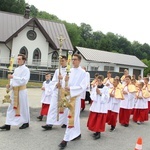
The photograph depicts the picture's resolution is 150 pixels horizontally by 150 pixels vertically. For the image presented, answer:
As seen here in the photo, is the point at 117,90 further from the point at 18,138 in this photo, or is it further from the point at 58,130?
the point at 18,138

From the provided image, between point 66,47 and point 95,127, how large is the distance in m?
31.1

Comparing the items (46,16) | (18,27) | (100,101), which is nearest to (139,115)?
(100,101)

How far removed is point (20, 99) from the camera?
27.5 ft

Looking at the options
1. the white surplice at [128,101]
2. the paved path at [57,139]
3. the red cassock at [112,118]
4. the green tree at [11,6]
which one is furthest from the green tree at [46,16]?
the paved path at [57,139]

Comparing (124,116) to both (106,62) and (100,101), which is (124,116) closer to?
(100,101)

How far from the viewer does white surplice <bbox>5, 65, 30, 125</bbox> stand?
8.12 meters

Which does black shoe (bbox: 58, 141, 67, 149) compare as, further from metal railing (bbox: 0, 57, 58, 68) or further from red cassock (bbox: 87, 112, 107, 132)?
metal railing (bbox: 0, 57, 58, 68)

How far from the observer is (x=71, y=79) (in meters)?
7.44

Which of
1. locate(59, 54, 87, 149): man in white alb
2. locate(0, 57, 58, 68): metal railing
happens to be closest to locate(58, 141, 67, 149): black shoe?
locate(59, 54, 87, 149): man in white alb

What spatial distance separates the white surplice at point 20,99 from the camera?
26.7 ft

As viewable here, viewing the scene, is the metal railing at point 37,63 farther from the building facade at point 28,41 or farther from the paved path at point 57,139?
the paved path at point 57,139

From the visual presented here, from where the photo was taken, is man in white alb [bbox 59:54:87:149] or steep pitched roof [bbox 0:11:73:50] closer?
man in white alb [bbox 59:54:87:149]

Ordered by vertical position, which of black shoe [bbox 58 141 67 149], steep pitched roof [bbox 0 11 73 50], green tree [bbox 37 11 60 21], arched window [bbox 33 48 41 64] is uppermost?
green tree [bbox 37 11 60 21]

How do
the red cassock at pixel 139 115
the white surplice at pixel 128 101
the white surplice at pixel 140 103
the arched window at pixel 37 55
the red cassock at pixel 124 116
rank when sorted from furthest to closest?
the arched window at pixel 37 55 < the white surplice at pixel 140 103 < the red cassock at pixel 139 115 < the white surplice at pixel 128 101 < the red cassock at pixel 124 116
